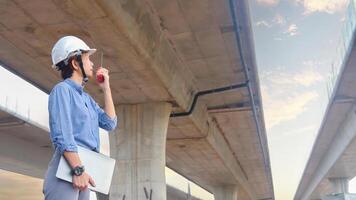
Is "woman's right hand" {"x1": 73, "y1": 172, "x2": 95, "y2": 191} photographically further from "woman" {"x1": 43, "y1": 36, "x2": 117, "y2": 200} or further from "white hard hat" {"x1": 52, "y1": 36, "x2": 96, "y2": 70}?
"white hard hat" {"x1": 52, "y1": 36, "x2": 96, "y2": 70}

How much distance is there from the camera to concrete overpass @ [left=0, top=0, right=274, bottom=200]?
1178cm

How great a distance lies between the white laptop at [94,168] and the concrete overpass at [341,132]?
17587 millimetres

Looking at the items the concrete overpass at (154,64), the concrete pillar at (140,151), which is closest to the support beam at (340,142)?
the concrete overpass at (154,64)

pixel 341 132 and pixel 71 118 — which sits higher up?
pixel 341 132

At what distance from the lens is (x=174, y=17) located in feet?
44.9

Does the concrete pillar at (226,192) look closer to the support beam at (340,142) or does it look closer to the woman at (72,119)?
the support beam at (340,142)

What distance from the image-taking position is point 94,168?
409 centimetres

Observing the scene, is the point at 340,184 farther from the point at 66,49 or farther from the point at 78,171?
the point at 78,171

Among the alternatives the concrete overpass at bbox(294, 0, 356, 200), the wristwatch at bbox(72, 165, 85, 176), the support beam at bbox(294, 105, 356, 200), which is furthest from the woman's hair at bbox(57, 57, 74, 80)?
the support beam at bbox(294, 105, 356, 200)

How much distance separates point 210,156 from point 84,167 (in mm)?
26674

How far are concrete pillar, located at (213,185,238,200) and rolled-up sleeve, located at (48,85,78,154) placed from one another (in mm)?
42877

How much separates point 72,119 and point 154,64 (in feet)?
34.0

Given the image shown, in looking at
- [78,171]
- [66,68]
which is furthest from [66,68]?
[78,171]

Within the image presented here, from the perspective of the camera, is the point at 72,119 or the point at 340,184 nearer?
the point at 72,119
